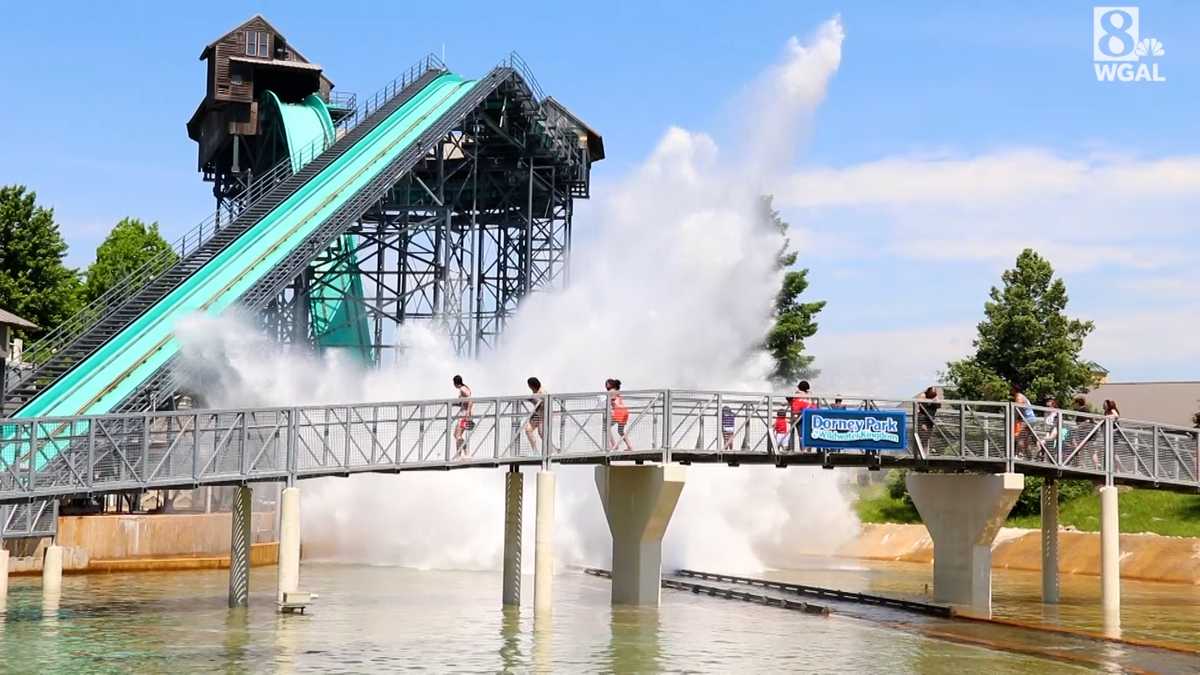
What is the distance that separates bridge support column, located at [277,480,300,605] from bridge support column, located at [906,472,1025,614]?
14.6m

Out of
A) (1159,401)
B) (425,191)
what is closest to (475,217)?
(425,191)

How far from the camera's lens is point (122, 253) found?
237 feet

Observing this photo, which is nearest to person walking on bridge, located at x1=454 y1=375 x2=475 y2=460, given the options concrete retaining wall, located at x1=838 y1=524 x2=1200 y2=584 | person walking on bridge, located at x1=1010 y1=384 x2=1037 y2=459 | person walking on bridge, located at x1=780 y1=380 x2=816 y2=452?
person walking on bridge, located at x1=780 y1=380 x2=816 y2=452

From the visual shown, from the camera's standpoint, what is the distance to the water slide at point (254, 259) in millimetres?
41656

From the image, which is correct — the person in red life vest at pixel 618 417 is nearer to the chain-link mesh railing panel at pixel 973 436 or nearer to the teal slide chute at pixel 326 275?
the chain-link mesh railing panel at pixel 973 436

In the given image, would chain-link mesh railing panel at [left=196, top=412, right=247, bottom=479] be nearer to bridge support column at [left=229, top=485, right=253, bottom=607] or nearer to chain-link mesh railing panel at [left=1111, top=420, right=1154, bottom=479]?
bridge support column at [left=229, top=485, right=253, bottom=607]

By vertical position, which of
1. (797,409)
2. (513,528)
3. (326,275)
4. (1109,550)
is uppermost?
(326,275)

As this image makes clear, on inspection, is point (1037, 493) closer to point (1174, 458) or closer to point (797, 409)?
point (1174, 458)

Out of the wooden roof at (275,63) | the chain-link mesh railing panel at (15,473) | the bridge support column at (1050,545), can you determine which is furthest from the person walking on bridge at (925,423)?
the wooden roof at (275,63)

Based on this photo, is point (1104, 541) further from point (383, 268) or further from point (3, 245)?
point (3, 245)

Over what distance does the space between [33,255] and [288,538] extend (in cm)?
3407

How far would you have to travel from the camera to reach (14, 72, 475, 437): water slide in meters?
41.7

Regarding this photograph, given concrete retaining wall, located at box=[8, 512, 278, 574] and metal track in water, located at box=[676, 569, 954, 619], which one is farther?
concrete retaining wall, located at box=[8, 512, 278, 574]

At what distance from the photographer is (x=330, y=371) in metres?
58.1
